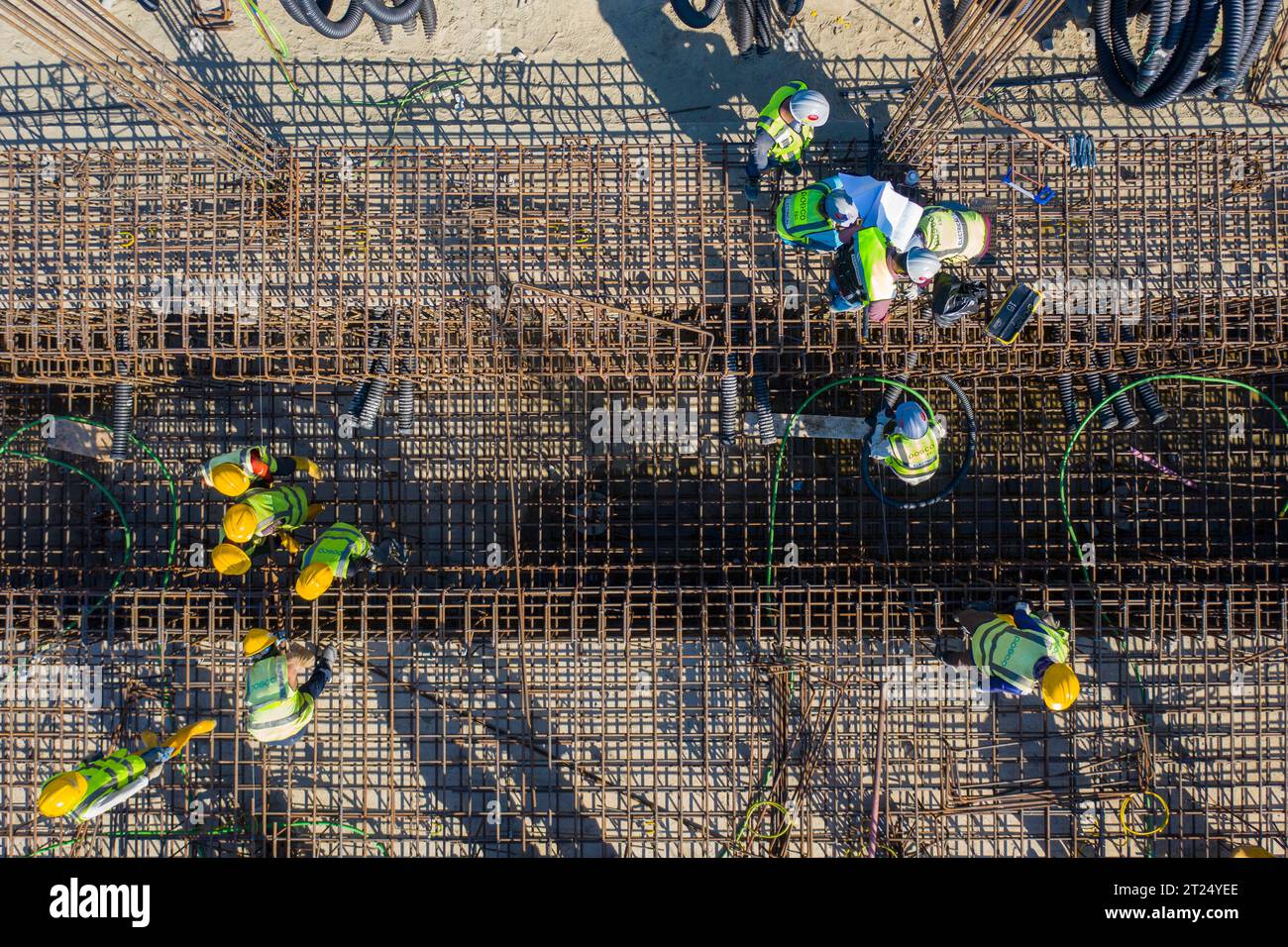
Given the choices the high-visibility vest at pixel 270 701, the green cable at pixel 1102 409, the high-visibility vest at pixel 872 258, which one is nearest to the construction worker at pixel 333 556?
the high-visibility vest at pixel 270 701

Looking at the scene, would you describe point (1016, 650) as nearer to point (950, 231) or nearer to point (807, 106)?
point (950, 231)

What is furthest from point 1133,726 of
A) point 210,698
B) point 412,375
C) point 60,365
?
point 60,365

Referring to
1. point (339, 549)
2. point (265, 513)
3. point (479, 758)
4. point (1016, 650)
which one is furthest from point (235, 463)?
point (1016, 650)

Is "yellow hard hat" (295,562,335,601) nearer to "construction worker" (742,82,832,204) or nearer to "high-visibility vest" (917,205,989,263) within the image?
"construction worker" (742,82,832,204)

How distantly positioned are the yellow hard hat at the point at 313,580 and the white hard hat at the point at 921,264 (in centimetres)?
585

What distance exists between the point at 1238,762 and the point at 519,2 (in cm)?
1154

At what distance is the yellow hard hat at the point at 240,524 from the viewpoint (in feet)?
22.7

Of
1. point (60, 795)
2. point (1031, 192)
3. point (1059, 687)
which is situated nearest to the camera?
point (1059, 687)

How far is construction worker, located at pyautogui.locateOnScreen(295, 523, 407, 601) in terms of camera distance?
6.83 m

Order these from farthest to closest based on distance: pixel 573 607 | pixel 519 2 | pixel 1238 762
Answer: pixel 519 2 → pixel 1238 762 → pixel 573 607

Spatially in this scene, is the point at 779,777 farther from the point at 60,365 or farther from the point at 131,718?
the point at 60,365

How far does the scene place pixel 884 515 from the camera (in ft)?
27.6

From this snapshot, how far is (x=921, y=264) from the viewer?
6555 millimetres

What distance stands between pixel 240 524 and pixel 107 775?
108 inches
